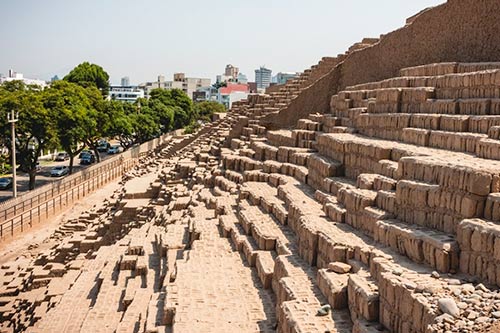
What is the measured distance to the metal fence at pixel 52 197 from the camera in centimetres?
1883

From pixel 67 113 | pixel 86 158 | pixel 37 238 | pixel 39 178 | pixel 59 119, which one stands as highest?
pixel 67 113

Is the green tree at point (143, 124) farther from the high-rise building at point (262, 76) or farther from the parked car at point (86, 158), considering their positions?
the high-rise building at point (262, 76)

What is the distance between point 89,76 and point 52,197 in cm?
2064

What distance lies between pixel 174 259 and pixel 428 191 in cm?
572

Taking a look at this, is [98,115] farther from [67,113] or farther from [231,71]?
[231,71]

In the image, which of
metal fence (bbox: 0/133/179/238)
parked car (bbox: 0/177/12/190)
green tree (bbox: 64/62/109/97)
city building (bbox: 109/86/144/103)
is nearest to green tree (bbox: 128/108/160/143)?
green tree (bbox: 64/62/109/97)

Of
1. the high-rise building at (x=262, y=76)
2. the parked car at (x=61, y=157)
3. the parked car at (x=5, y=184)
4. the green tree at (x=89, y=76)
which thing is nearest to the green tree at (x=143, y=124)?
the green tree at (x=89, y=76)

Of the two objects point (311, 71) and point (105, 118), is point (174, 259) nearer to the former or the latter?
point (311, 71)

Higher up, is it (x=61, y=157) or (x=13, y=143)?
(x=13, y=143)

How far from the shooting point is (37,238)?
58.6 ft

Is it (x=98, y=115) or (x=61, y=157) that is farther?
(x=61, y=157)

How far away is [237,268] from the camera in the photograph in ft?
30.6

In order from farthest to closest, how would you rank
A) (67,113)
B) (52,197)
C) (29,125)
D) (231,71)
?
(231,71), (67,113), (52,197), (29,125)

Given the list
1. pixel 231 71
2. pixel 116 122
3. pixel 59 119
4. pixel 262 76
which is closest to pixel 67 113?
pixel 59 119
